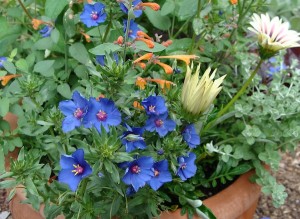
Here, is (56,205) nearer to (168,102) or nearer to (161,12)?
(168,102)

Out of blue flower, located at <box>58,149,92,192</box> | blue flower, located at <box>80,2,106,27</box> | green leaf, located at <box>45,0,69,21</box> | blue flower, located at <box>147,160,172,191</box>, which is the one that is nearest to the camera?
blue flower, located at <box>58,149,92,192</box>

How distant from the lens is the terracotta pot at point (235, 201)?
156cm

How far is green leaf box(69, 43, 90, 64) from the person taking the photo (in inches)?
63.2

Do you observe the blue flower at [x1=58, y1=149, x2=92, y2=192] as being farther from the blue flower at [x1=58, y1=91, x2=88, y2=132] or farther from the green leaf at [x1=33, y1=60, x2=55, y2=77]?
the green leaf at [x1=33, y1=60, x2=55, y2=77]

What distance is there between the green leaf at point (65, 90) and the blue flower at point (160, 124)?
402 millimetres

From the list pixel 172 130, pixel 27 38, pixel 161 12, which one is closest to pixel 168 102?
pixel 172 130

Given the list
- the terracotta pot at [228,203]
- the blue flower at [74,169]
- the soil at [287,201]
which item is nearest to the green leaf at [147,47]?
the blue flower at [74,169]

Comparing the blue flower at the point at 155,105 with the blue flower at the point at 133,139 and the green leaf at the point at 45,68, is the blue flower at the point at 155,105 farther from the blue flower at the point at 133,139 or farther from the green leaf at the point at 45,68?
the green leaf at the point at 45,68

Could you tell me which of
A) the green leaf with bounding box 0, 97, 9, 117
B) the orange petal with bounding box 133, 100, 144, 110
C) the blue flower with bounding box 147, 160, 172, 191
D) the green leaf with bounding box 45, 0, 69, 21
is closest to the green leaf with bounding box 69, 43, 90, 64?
the green leaf with bounding box 45, 0, 69, 21

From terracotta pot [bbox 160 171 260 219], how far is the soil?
32cm

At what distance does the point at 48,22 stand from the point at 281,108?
2.39 feet

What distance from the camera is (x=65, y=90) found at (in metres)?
1.60

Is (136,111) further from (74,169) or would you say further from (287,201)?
(287,201)

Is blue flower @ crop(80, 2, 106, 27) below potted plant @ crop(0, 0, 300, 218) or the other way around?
the other way around
